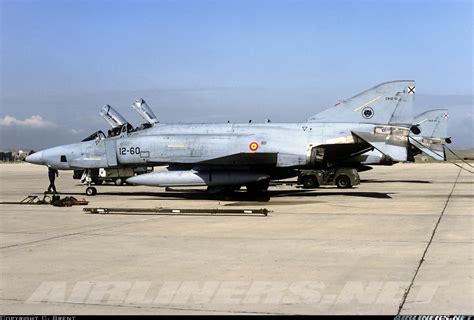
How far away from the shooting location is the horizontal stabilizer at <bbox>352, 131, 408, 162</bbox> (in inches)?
722

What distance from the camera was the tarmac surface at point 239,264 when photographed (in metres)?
5.76

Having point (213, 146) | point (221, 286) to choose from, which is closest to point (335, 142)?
point (213, 146)

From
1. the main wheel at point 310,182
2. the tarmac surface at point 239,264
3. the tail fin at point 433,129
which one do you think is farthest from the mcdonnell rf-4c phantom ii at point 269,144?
the tail fin at point 433,129

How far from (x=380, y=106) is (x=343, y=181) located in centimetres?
691

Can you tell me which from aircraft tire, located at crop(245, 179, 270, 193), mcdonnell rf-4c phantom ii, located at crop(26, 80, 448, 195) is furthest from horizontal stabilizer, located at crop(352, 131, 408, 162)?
aircraft tire, located at crop(245, 179, 270, 193)

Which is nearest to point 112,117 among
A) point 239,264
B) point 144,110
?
point 144,110

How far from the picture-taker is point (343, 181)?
2566 cm

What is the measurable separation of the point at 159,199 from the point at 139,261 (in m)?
12.1

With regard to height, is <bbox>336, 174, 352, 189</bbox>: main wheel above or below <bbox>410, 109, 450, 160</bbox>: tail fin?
below

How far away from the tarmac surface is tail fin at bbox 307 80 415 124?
5.69m

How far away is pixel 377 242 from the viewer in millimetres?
9703

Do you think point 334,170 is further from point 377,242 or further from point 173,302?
point 173,302

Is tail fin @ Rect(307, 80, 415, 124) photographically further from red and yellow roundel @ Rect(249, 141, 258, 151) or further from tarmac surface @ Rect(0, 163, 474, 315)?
tarmac surface @ Rect(0, 163, 474, 315)

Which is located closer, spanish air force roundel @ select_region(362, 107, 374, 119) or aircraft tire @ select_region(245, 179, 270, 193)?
spanish air force roundel @ select_region(362, 107, 374, 119)
